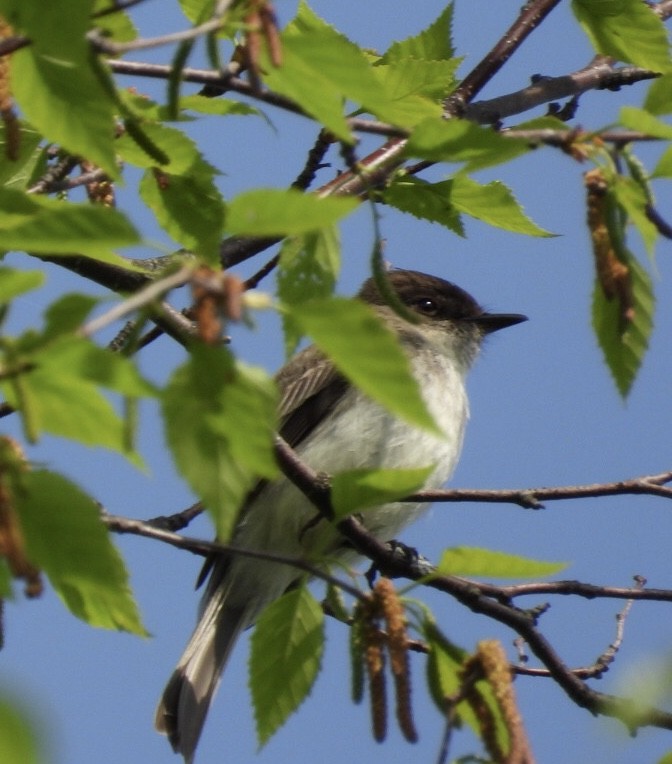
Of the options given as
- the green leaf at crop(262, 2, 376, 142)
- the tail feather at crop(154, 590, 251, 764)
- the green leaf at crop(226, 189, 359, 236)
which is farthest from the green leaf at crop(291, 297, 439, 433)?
the tail feather at crop(154, 590, 251, 764)

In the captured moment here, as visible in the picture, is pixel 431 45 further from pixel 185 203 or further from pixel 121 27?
pixel 121 27

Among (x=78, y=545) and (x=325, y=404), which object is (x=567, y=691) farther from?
(x=325, y=404)

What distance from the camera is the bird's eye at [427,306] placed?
8164 mm

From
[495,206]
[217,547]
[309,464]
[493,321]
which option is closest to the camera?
[217,547]

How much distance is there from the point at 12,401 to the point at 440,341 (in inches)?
215

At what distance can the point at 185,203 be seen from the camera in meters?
3.77

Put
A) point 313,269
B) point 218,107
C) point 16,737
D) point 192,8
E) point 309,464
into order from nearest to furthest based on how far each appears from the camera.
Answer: point 16,737
point 313,269
point 218,107
point 192,8
point 309,464

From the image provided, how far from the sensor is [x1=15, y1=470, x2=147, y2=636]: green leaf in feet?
8.25

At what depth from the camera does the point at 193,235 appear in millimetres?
3770

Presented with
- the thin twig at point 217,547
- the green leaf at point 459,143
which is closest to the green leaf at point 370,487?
the thin twig at point 217,547

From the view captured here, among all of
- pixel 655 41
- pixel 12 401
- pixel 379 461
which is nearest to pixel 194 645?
pixel 379 461

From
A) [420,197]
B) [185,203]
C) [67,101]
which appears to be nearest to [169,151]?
[185,203]

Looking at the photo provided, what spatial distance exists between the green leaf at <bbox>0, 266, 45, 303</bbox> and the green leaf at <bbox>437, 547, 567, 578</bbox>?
3.73 ft

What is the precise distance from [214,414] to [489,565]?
92 centimetres
